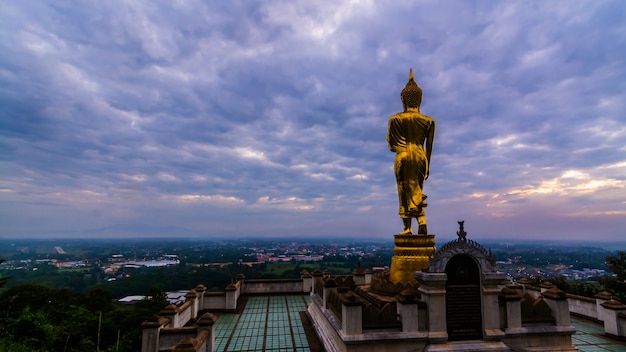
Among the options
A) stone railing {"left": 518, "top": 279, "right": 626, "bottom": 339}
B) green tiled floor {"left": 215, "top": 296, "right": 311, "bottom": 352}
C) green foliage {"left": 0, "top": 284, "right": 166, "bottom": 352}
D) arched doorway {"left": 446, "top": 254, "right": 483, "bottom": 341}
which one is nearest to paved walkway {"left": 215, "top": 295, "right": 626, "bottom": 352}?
green tiled floor {"left": 215, "top": 296, "right": 311, "bottom": 352}

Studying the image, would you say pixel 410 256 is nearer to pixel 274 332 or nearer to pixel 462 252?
pixel 462 252

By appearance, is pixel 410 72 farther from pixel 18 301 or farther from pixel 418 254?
pixel 18 301

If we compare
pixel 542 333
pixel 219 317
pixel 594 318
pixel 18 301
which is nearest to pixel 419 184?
pixel 542 333

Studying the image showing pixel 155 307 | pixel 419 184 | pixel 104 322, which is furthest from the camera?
pixel 155 307

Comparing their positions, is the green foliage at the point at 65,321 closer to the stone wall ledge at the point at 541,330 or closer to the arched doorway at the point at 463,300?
the arched doorway at the point at 463,300

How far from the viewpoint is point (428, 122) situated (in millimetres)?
17469

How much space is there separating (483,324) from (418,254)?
164 inches

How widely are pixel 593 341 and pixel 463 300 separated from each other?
5.95 metres

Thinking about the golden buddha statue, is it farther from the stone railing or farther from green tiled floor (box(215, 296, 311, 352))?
green tiled floor (box(215, 296, 311, 352))

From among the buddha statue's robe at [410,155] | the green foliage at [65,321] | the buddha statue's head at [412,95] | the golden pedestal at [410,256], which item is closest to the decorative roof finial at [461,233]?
the golden pedestal at [410,256]

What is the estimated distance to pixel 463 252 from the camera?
1191cm

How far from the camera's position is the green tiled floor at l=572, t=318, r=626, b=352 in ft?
41.2

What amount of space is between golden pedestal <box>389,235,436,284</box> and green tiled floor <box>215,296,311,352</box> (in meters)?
4.68

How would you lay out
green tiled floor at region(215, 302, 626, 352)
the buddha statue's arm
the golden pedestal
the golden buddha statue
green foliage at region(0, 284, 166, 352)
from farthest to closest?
1. the buddha statue's arm
2. the golden buddha statue
3. the golden pedestal
4. green foliage at region(0, 284, 166, 352)
5. green tiled floor at region(215, 302, 626, 352)
